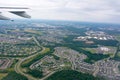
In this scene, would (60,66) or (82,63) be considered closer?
(60,66)

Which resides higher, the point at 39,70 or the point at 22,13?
the point at 22,13

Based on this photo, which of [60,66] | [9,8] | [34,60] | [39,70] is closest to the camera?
[9,8]

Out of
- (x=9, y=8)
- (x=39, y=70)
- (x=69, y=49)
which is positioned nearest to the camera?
(x=9, y=8)

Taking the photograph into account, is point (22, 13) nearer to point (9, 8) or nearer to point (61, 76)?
point (9, 8)

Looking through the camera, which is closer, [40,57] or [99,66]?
[99,66]

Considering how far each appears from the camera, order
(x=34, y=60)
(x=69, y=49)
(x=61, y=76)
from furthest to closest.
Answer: (x=69, y=49) → (x=34, y=60) → (x=61, y=76)

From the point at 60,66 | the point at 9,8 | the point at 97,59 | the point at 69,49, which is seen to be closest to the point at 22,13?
the point at 9,8

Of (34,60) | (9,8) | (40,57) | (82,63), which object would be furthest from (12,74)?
(9,8)

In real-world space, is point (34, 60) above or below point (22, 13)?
below

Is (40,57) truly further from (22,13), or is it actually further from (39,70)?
(22,13)
